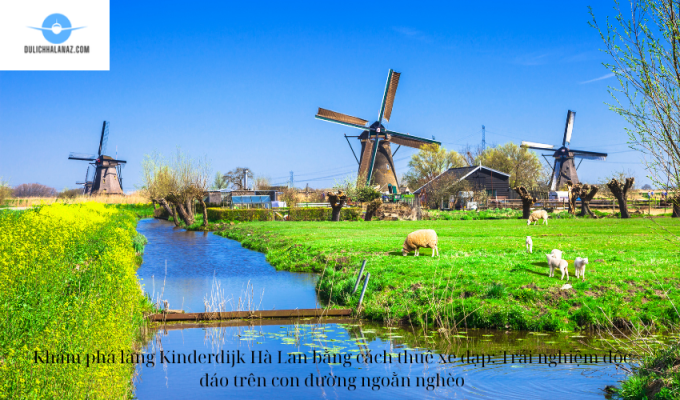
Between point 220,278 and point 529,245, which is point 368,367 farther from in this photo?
point 220,278

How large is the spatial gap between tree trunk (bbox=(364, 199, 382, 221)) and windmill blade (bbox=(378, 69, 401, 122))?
19.1 meters

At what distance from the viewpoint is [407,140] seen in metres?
66.8

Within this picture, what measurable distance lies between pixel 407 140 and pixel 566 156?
88.5 ft

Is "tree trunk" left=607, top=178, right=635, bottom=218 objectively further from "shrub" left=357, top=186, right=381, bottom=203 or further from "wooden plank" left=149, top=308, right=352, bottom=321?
"wooden plank" left=149, top=308, right=352, bottom=321

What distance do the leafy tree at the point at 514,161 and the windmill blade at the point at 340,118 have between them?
28142 millimetres

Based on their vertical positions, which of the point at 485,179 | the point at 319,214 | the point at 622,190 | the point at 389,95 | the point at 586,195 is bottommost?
the point at 319,214

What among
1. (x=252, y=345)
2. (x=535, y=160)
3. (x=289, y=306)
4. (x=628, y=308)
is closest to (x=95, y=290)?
(x=252, y=345)

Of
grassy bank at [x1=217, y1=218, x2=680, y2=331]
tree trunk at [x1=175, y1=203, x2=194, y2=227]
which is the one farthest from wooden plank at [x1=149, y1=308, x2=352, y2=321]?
tree trunk at [x1=175, y1=203, x2=194, y2=227]

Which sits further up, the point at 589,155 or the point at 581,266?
the point at 589,155

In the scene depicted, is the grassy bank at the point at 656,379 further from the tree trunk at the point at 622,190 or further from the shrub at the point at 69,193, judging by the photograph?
the shrub at the point at 69,193

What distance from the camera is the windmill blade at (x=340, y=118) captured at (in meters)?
61.6

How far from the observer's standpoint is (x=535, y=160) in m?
88.6

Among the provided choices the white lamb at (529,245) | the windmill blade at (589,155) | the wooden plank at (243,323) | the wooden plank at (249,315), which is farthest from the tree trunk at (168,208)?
the windmill blade at (589,155)

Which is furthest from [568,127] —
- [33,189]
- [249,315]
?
[33,189]
